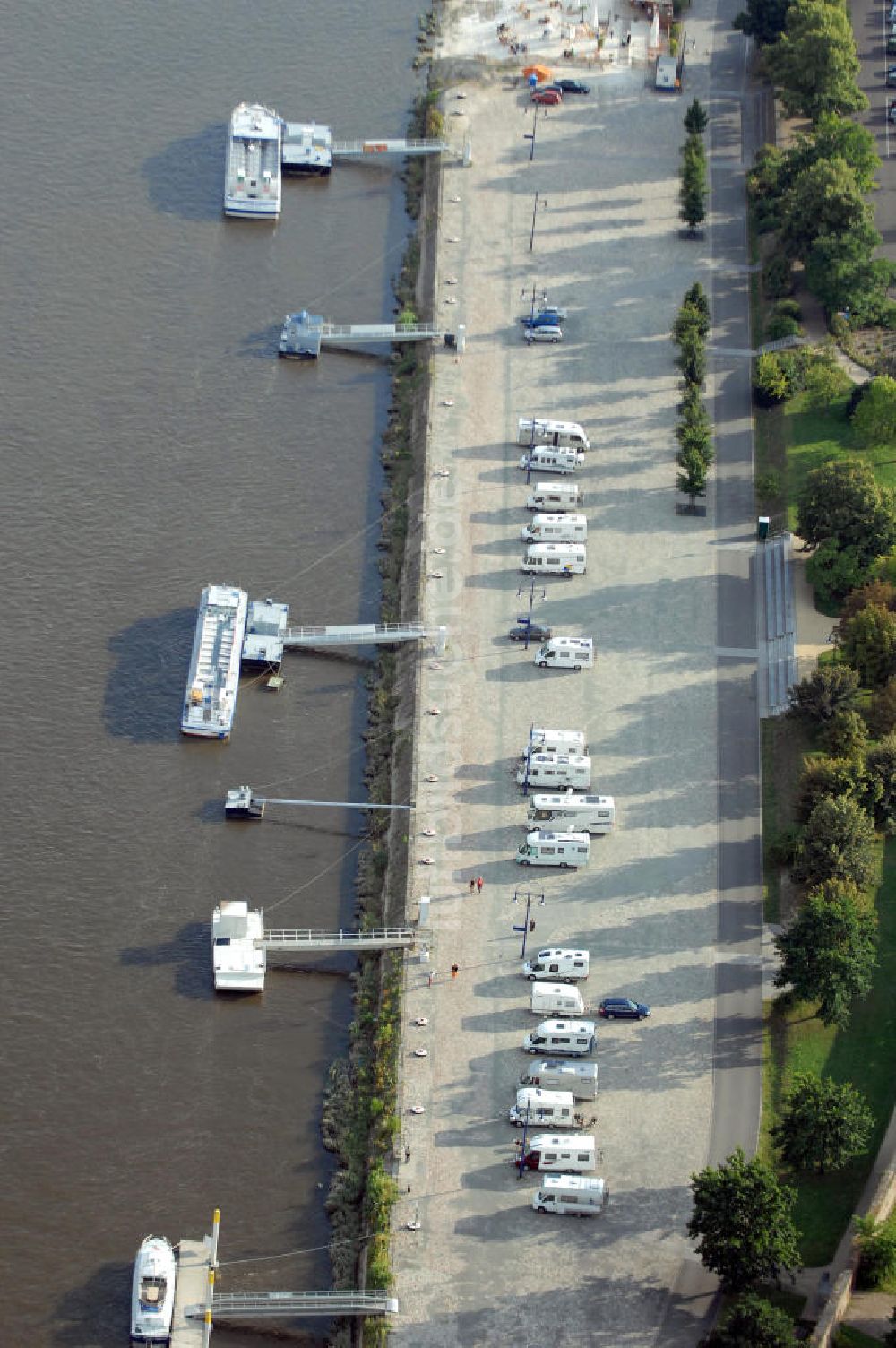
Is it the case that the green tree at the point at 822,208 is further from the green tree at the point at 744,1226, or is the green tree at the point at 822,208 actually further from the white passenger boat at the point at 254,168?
the green tree at the point at 744,1226

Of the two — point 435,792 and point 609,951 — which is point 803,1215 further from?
point 435,792

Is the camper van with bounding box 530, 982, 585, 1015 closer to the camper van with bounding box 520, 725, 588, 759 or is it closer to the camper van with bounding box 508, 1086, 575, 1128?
the camper van with bounding box 508, 1086, 575, 1128

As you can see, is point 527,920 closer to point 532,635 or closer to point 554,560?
point 532,635

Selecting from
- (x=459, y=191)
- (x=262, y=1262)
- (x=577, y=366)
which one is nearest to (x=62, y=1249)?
(x=262, y=1262)

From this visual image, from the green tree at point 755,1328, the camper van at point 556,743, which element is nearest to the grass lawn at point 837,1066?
the green tree at point 755,1328

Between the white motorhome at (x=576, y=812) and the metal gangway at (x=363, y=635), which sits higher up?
the metal gangway at (x=363, y=635)
